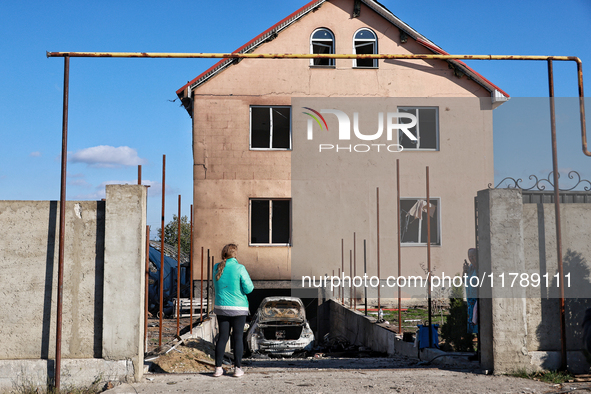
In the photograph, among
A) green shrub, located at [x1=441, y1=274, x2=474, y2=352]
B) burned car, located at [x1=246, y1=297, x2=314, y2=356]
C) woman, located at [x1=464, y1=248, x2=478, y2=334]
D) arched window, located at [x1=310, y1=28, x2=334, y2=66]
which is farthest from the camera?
arched window, located at [x1=310, y1=28, x2=334, y2=66]

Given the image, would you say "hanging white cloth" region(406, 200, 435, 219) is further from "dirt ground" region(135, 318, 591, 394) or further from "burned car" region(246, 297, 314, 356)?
"dirt ground" region(135, 318, 591, 394)

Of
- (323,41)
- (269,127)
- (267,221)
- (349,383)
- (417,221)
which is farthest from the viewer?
(323,41)

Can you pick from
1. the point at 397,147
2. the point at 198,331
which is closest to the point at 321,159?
the point at 397,147

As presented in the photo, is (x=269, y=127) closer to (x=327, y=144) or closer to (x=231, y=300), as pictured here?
(x=327, y=144)

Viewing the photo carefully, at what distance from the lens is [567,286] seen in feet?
19.7

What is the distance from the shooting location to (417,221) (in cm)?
1761

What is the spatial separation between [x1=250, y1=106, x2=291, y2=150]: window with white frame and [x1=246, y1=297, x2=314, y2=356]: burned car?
6.54m

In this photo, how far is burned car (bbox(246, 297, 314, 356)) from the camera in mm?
11695

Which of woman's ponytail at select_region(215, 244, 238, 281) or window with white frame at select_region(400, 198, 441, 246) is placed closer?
woman's ponytail at select_region(215, 244, 238, 281)

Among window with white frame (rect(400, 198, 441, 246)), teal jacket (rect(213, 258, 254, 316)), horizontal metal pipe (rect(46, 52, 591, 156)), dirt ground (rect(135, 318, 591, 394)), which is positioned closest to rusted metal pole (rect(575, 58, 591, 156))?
horizontal metal pipe (rect(46, 52, 591, 156))

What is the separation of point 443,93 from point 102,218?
14719 mm

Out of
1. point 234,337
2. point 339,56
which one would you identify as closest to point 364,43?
point 339,56

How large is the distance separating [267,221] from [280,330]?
562 centimetres

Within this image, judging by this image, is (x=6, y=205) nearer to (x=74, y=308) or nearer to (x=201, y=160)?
(x=74, y=308)
